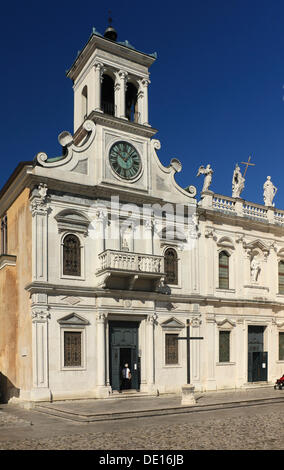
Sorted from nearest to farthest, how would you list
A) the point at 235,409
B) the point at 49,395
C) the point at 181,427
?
the point at 181,427 → the point at 235,409 → the point at 49,395

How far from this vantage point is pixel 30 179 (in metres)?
26.1

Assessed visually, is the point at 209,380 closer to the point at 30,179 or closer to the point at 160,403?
the point at 160,403

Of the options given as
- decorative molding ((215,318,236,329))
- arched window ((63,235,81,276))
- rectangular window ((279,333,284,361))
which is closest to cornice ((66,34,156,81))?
arched window ((63,235,81,276))

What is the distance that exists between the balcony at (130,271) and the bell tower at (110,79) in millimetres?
7787

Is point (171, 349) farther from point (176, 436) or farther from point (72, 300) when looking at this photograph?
point (176, 436)

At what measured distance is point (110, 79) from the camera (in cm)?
3100

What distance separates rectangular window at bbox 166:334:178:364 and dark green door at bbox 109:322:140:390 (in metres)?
2.11

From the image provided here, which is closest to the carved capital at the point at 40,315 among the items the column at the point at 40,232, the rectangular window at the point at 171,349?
→ the column at the point at 40,232

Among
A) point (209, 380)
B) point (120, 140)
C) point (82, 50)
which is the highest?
point (82, 50)

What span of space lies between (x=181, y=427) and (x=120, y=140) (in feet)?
55.1

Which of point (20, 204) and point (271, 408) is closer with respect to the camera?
point (271, 408)

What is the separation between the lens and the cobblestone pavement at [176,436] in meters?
14.3

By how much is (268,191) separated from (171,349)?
535 inches
